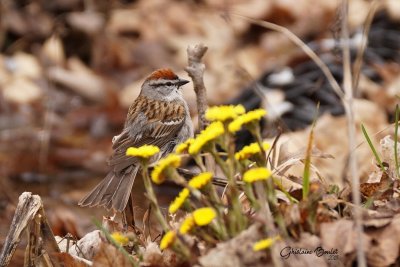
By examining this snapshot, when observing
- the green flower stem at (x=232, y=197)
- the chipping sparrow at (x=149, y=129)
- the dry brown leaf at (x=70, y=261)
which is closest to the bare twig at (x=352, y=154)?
the green flower stem at (x=232, y=197)

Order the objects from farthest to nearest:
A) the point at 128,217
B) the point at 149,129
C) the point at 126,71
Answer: the point at 126,71 < the point at 149,129 < the point at 128,217

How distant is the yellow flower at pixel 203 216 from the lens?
9.18 feet

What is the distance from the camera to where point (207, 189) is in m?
2.96

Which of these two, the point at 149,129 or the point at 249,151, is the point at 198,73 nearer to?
the point at 149,129

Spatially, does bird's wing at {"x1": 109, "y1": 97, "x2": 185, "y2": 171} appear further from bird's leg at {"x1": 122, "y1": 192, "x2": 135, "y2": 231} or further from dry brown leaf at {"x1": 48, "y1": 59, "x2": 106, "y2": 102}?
dry brown leaf at {"x1": 48, "y1": 59, "x2": 106, "y2": 102}

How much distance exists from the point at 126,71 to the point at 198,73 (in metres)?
5.63

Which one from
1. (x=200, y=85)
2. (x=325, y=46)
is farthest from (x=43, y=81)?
(x=200, y=85)

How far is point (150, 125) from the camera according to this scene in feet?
17.7

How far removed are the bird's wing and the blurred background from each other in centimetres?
105

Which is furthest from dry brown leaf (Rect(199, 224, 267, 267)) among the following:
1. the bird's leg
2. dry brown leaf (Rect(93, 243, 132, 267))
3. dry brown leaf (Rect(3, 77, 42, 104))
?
dry brown leaf (Rect(3, 77, 42, 104))

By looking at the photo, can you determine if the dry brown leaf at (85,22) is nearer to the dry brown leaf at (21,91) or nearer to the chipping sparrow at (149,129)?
the dry brown leaf at (21,91)

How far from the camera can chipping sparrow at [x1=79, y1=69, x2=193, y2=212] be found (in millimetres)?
4566

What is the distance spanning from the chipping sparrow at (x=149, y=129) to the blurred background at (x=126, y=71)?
1.05 meters

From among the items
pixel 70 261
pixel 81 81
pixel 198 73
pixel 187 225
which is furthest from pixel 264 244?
pixel 81 81
